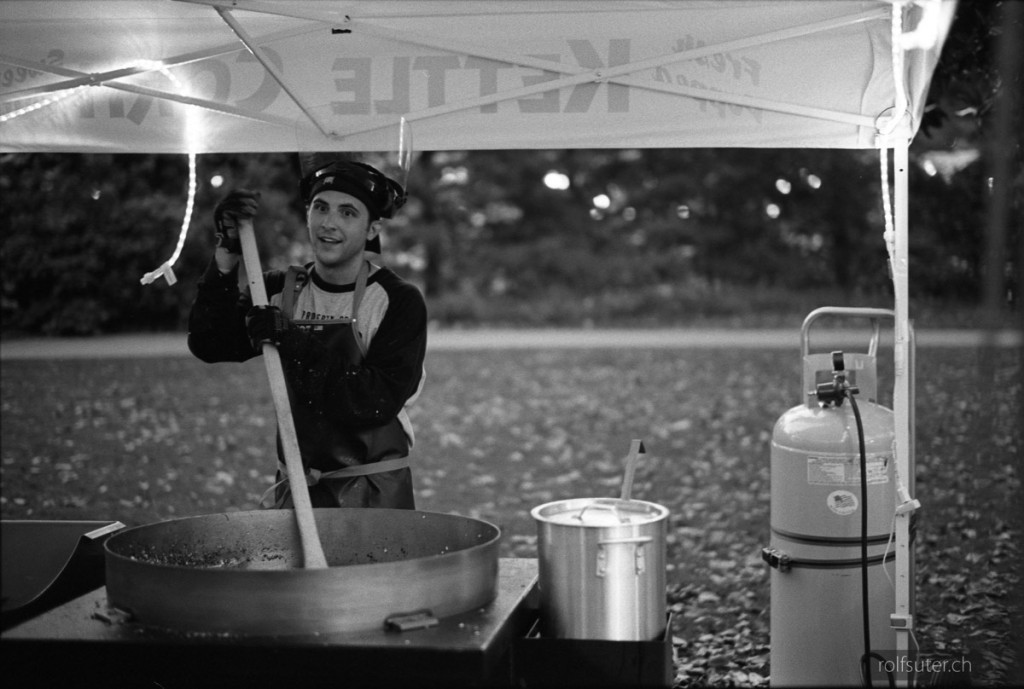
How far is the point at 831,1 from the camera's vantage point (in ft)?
11.0

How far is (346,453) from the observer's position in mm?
3312

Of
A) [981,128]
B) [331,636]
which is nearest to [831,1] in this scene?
[331,636]

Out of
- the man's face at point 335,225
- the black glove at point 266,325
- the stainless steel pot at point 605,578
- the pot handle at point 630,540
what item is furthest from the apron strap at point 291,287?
the pot handle at point 630,540

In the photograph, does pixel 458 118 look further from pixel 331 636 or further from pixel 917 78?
pixel 331 636

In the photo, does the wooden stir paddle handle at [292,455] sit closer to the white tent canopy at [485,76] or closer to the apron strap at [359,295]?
the apron strap at [359,295]

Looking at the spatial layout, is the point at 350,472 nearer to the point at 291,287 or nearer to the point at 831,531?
the point at 291,287

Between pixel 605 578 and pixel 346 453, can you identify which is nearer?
pixel 605 578

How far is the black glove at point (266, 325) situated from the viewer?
2.92 metres

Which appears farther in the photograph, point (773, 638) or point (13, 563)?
point (773, 638)

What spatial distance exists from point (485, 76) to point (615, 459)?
5.83 metres

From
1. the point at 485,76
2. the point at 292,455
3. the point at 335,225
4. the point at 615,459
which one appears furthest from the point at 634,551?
the point at 615,459

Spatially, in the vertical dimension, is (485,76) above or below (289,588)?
above

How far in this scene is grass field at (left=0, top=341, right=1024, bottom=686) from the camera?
5602mm

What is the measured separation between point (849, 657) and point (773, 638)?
0.28m
